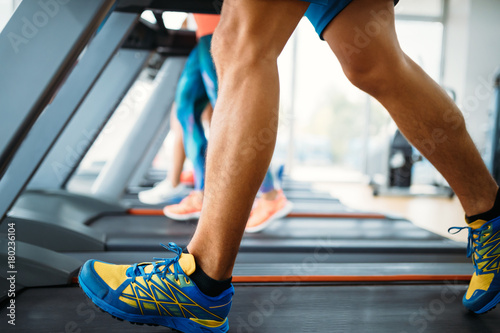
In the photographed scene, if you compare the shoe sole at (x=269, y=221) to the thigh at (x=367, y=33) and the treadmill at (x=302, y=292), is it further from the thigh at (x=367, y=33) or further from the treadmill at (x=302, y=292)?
the thigh at (x=367, y=33)

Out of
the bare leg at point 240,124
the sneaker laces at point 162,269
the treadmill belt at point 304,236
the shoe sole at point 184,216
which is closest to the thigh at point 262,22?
the bare leg at point 240,124

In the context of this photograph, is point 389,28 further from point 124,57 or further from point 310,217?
point 124,57

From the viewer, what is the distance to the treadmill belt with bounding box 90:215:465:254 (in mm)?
1528

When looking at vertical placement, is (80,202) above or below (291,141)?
below

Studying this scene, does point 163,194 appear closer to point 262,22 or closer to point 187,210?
point 187,210

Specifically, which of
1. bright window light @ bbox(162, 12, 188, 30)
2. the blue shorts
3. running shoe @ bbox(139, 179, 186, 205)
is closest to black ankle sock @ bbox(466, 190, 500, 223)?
the blue shorts

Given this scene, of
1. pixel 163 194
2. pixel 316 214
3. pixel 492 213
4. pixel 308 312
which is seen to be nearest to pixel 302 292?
pixel 308 312

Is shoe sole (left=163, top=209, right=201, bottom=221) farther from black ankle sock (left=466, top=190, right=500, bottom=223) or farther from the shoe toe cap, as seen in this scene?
black ankle sock (left=466, top=190, right=500, bottom=223)

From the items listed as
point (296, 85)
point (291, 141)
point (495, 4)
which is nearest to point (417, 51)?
point (495, 4)

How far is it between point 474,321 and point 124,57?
6.81 feet

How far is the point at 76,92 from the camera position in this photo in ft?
5.27

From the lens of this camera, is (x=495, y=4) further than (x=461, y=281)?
Yes

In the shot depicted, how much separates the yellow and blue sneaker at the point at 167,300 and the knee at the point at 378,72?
1.83 ft

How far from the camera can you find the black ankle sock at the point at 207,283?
75cm
